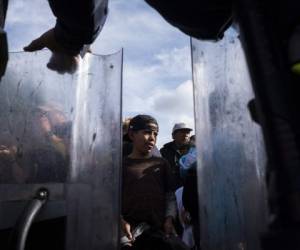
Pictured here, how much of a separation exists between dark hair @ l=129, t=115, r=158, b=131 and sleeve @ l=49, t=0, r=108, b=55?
A: 103cm

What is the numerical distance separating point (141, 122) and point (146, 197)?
456mm

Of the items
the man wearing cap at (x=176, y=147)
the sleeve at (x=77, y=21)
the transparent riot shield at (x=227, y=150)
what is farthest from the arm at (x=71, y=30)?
the man wearing cap at (x=176, y=147)

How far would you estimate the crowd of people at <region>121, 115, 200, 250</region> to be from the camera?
156 cm

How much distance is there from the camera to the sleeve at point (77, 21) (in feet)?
3.15

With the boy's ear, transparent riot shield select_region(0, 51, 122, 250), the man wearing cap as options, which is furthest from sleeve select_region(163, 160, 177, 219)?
transparent riot shield select_region(0, 51, 122, 250)

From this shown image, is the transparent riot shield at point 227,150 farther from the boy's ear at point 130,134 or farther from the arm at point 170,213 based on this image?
the boy's ear at point 130,134

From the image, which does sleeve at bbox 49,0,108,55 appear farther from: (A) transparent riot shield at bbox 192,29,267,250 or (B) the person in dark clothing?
(B) the person in dark clothing

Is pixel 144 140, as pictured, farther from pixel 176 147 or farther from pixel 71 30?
pixel 71 30

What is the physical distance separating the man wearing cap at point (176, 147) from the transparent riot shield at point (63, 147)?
141 cm

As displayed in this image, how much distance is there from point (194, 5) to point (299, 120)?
27cm

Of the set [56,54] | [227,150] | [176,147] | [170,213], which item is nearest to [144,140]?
[170,213]

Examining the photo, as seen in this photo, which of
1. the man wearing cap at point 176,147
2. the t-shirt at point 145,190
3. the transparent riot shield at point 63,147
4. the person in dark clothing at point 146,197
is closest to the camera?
the transparent riot shield at point 63,147

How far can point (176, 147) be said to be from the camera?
2.72 meters

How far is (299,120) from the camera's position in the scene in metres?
0.53
